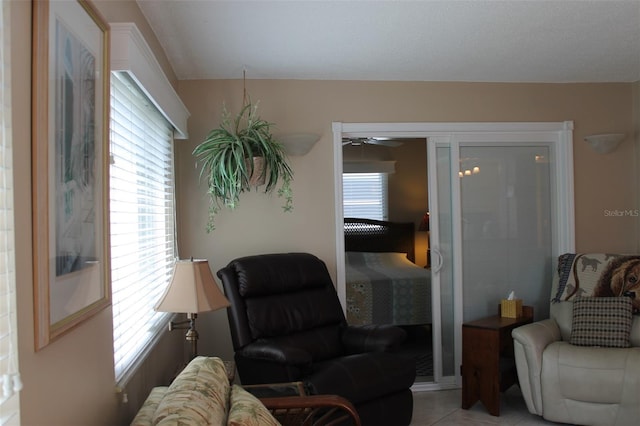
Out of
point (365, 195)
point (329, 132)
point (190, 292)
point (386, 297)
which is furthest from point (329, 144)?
point (190, 292)

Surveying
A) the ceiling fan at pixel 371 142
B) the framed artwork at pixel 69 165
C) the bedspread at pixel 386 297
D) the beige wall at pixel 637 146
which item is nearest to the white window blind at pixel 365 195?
the ceiling fan at pixel 371 142

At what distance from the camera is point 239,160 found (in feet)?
11.4

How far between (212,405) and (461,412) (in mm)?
2520

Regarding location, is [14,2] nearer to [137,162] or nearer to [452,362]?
[137,162]

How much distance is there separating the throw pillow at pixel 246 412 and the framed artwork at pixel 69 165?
1.73 ft

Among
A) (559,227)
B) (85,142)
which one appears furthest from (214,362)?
(559,227)

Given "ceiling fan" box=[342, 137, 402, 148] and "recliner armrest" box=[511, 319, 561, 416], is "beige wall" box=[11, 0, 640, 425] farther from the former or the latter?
"recliner armrest" box=[511, 319, 561, 416]

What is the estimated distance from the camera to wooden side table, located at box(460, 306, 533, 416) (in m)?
3.59

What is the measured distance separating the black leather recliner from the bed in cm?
66

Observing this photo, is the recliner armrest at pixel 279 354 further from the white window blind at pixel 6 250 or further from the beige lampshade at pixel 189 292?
the white window blind at pixel 6 250

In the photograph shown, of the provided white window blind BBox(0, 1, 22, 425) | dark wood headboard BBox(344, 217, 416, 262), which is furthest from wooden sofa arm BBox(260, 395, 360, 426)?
dark wood headboard BBox(344, 217, 416, 262)

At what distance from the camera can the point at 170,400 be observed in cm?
159

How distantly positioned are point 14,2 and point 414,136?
3.31 meters

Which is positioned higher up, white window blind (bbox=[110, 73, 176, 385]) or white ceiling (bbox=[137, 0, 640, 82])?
white ceiling (bbox=[137, 0, 640, 82])
